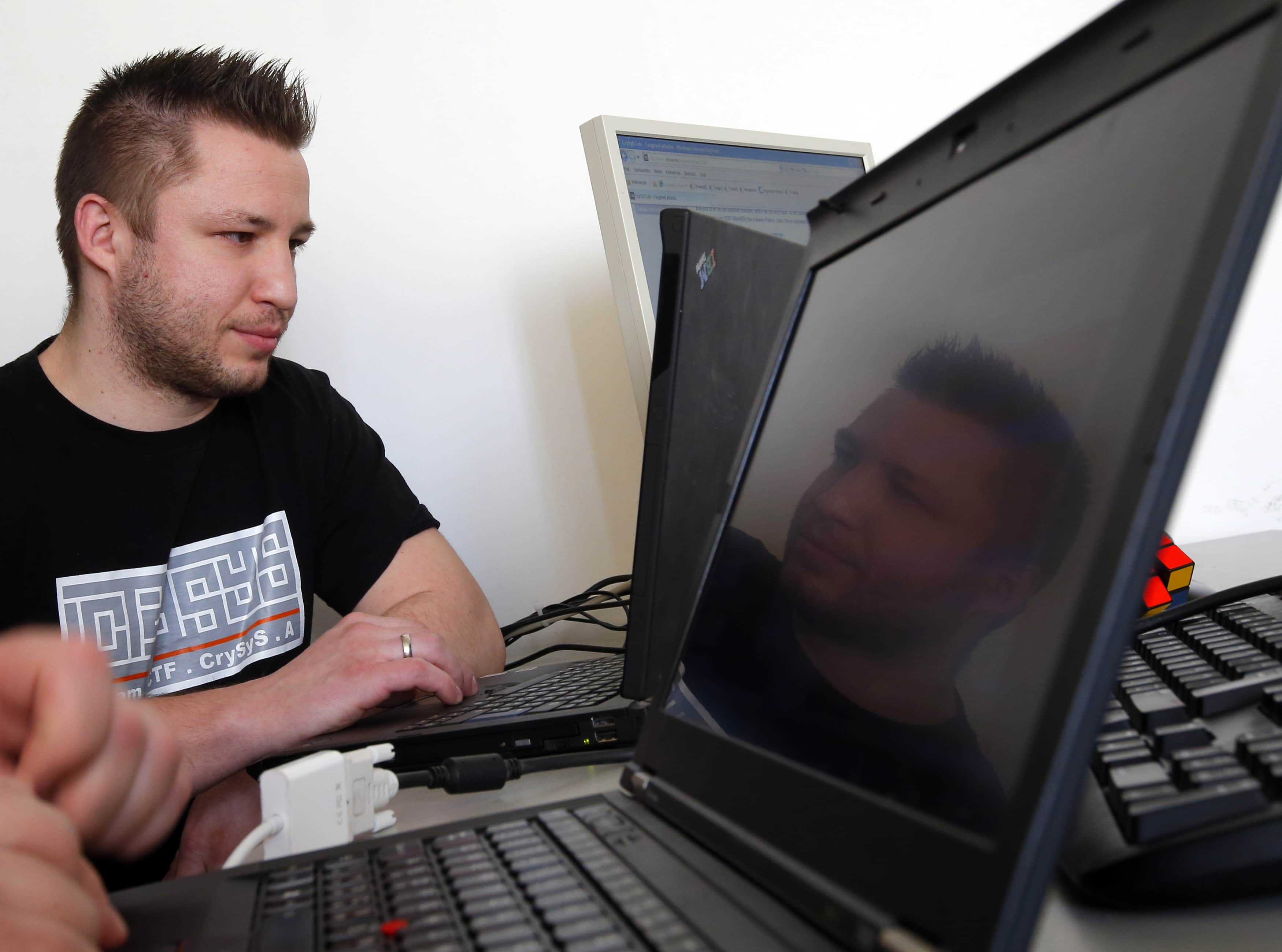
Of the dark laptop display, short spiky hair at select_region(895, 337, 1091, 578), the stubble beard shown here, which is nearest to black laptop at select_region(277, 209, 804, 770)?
the dark laptop display

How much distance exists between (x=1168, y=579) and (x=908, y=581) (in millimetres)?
621

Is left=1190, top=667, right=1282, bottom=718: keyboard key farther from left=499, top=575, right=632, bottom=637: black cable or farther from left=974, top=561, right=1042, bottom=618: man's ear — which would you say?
left=499, top=575, right=632, bottom=637: black cable

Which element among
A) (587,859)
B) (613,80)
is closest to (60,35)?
(613,80)

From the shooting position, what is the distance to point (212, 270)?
1.10 metres

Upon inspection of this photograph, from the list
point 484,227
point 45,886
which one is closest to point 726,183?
point 484,227

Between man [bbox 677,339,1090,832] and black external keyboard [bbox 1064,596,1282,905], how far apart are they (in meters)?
0.07

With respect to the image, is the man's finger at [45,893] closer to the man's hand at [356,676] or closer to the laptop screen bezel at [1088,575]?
the laptop screen bezel at [1088,575]

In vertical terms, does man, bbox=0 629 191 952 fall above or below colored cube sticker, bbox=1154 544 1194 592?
below

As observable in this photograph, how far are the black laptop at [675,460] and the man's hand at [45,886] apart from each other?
1.07ft

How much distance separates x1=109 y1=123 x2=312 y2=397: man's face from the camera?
1088 millimetres

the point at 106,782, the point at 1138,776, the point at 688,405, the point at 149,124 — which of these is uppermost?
the point at 149,124

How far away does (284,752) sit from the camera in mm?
775

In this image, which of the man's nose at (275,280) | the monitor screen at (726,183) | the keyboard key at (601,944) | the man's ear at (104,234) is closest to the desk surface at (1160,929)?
the keyboard key at (601,944)

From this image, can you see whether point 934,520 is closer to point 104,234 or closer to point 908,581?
point 908,581
